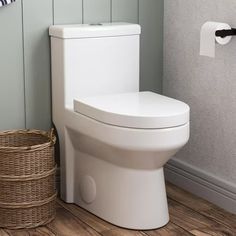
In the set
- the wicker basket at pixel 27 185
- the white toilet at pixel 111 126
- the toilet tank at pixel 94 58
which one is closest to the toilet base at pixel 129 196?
the white toilet at pixel 111 126

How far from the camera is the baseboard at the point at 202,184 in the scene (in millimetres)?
2512

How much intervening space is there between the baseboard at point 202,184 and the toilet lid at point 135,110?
0.43m

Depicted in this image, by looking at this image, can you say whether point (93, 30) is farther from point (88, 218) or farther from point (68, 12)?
point (88, 218)

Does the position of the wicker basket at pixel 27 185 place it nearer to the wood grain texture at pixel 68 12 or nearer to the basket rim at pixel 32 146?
the basket rim at pixel 32 146

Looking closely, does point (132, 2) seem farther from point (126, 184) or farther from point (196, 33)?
point (126, 184)

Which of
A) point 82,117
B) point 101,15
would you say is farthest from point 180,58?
point 82,117

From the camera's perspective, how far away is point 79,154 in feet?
8.35

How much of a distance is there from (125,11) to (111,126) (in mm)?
746

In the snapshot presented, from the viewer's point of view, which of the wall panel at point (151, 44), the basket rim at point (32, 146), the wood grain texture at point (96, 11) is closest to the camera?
the basket rim at point (32, 146)

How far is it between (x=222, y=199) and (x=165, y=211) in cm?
29

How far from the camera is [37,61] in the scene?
8.43 feet

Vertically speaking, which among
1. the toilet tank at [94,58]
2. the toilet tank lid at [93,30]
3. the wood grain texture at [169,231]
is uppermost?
the toilet tank lid at [93,30]

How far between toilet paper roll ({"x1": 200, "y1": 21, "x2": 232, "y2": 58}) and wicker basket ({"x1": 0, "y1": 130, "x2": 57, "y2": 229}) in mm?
692

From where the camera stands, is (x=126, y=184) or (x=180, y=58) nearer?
(x=126, y=184)
